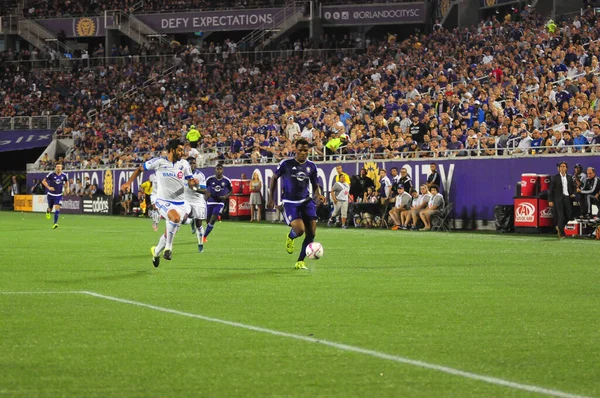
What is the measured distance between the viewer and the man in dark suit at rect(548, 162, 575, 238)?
86.2 feet

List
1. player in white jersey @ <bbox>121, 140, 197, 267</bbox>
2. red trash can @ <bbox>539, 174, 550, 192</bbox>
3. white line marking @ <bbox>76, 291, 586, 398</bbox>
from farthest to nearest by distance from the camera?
red trash can @ <bbox>539, 174, 550, 192</bbox>
player in white jersey @ <bbox>121, 140, 197, 267</bbox>
white line marking @ <bbox>76, 291, 586, 398</bbox>

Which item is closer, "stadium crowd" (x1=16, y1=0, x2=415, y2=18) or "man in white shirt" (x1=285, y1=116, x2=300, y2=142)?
"man in white shirt" (x1=285, y1=116, x2=300, y2=142)

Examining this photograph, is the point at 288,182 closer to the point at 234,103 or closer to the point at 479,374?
the point at 479,374

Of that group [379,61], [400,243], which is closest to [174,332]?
[400,243]

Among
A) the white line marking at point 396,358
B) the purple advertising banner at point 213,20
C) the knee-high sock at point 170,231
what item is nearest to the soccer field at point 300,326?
the white line marking at point 396,358

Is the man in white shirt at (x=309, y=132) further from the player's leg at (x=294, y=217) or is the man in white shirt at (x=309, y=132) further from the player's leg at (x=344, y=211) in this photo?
the player's leg at (x=294, y=217)

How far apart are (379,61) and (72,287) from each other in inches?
1361

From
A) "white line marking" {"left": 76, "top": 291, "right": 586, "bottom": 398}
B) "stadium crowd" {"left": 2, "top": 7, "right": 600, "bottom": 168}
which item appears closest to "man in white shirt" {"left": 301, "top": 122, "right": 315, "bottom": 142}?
"stadium crowd" {"left": 2, "top": 7, "right": 600, "bottom": 168}

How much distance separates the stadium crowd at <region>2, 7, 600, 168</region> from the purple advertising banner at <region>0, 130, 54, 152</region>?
1.42 meters

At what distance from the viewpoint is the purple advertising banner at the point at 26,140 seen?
62969 millimetres

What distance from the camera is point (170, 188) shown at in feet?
58.3

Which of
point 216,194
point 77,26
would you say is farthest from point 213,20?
point 216,194

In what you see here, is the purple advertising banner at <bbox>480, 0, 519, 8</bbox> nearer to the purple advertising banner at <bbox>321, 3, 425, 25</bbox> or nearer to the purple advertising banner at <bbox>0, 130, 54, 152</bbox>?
the purple advertising banner at <bbox>321, 3, 425, 25</bbox>

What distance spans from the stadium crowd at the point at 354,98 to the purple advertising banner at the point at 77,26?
3.14 metres
